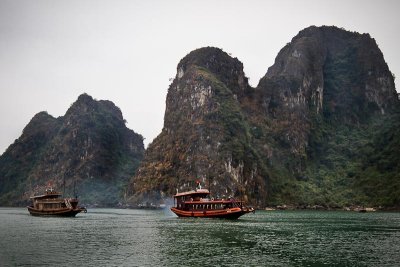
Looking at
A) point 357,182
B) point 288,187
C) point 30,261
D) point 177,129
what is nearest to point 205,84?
point 177,129

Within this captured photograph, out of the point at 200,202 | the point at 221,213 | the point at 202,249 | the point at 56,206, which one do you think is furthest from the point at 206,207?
the point at 202,249

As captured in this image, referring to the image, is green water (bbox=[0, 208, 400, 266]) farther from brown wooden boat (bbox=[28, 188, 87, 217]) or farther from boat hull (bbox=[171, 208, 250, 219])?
brown wooden boat (bbox=[28, 188, 87, 217])

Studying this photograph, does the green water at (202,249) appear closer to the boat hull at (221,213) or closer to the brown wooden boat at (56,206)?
the boat hull at (221,213)

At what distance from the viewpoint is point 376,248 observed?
44.5 m

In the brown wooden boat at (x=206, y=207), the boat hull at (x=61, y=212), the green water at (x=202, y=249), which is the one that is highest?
the brown wooden boat at (x=206, y=207)

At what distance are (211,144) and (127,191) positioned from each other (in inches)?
1943

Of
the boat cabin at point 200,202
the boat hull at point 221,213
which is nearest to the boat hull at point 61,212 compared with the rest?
the boat cabin at point 200,202

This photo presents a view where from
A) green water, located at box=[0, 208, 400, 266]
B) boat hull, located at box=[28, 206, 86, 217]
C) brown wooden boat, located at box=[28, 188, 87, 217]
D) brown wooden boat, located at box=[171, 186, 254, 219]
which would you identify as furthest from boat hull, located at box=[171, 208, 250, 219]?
green water, located at box=[0, 208, 400, 266]

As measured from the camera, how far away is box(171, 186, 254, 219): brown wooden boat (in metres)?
89.7

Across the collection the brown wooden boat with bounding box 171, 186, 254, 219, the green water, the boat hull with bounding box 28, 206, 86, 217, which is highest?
the brown wooden boat with bounding box 171, 186, 254, 219

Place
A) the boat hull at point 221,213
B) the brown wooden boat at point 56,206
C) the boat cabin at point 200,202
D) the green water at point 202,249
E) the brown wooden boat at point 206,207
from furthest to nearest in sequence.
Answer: the brown wooden boat at point 56,206
the boat cabin at point 200,202
the brown wooden boat at point 206,207
the boat hull at point 221,213
the green water at point 202,249

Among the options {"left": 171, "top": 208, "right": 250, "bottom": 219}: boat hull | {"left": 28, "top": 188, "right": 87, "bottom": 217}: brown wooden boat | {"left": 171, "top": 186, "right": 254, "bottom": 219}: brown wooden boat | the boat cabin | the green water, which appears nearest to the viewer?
the green water

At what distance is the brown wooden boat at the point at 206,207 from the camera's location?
8972 cm

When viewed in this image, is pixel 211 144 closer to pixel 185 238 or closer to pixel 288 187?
pixel 288 187
